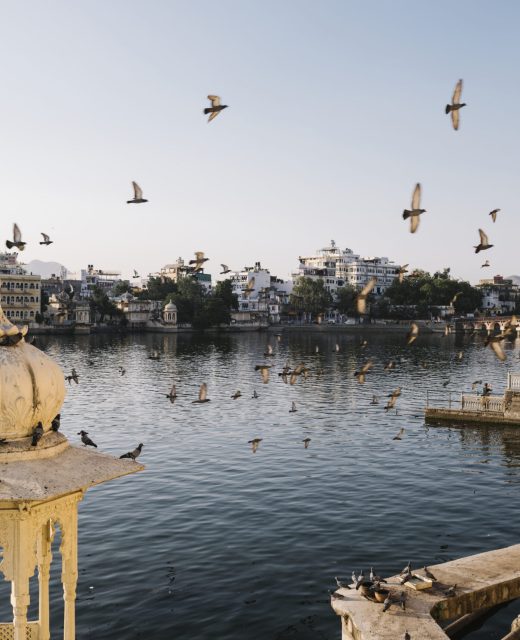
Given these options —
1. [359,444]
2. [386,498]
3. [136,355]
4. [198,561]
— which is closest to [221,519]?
[198,561]

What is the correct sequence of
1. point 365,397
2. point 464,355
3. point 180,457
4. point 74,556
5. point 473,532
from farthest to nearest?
point 464,355
point 365,397
point 180,457
point 473,532
point 74,556

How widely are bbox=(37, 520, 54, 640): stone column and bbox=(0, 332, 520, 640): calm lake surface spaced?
1106 centimetres

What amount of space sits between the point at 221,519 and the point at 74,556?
2070cm

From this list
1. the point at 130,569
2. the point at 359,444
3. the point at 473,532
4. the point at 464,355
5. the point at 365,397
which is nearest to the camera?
the point at 130,569

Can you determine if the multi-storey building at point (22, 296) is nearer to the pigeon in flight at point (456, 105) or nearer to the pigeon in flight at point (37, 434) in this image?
the pigeon in flight at point (456, 105)

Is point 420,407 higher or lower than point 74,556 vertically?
lower

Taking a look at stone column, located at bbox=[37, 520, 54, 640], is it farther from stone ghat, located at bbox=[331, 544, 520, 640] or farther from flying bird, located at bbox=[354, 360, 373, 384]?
flying bird, located at bbox=[354, 360, 373, 384]

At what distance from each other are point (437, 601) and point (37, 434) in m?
11.8

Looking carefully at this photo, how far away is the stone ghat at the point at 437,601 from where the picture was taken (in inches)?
567

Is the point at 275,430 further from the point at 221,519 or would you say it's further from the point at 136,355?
the point at 136,355

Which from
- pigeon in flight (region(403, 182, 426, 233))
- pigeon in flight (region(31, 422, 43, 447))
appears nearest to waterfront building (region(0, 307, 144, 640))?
pigeon in flight (region(31, 422, 43, 447))

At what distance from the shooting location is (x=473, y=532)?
25.9 meters

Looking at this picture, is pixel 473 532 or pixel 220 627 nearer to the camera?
pixel 220 627

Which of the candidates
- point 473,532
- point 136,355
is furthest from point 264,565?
point 136,355
